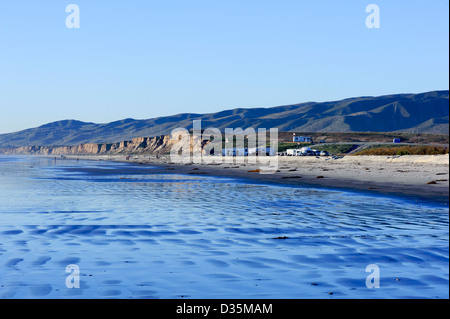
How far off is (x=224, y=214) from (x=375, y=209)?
5831 millimetres

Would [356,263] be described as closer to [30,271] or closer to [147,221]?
[30,271]

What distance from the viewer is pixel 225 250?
10812 millimetres

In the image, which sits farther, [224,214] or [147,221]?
[224,214]

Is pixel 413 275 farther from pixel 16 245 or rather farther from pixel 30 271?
pixel 16 245

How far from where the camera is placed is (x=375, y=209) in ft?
59.3

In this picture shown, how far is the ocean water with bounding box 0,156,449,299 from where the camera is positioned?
25.0 feet

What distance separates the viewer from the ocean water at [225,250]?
25.0ft

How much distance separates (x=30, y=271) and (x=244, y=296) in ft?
13.6

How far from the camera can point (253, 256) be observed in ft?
33.2
